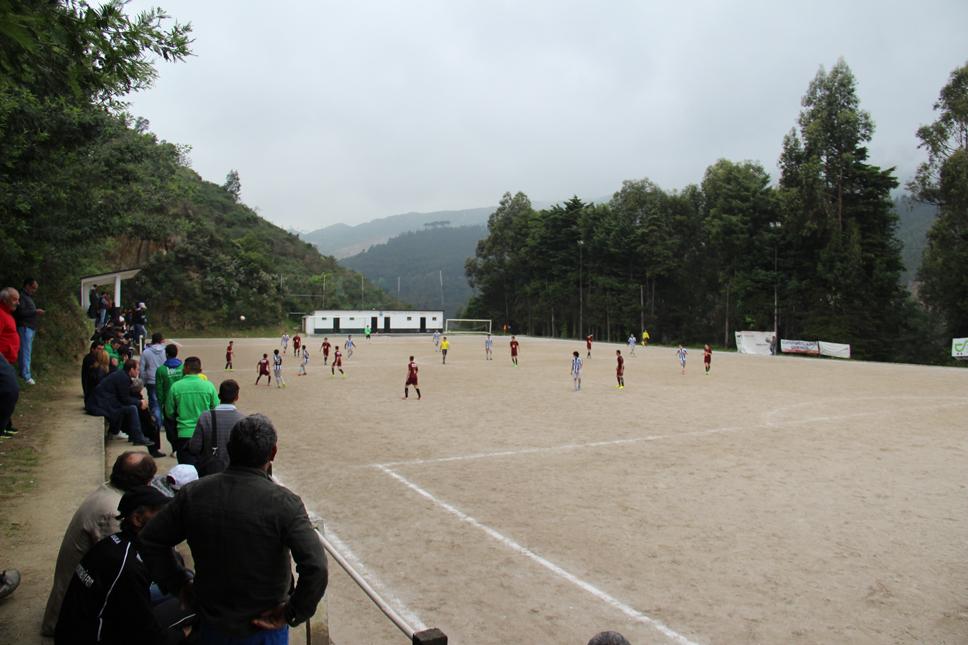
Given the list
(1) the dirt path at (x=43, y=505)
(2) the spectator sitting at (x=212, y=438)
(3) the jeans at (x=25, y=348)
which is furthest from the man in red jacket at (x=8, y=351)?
(3) the jeans at (x=25, y=348)

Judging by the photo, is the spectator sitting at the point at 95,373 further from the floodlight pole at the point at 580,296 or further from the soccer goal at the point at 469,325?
the soccer goal at the point at 469,325

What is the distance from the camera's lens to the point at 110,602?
3020mm

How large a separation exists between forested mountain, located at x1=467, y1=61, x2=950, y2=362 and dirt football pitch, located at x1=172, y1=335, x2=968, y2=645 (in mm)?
31990

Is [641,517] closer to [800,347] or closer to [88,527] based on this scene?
[88,527]

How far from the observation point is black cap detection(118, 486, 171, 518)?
316 centimetres

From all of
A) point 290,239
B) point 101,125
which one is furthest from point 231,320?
point 101,125

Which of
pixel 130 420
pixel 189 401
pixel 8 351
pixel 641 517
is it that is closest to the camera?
pixel 189 401

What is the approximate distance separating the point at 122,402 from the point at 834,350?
150 feet

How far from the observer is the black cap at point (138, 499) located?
316 cm

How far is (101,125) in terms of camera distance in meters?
12.1

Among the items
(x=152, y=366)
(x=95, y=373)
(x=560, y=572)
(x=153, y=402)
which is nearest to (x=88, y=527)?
(x=560, y=572)

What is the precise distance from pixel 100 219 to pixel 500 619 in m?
15.1

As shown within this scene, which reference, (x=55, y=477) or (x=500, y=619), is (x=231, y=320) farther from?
(x=500, y=619)

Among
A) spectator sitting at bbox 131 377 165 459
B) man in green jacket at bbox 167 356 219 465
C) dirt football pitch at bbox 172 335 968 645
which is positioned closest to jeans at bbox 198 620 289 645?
dirt football pitch at bbox 172 335 968 645
